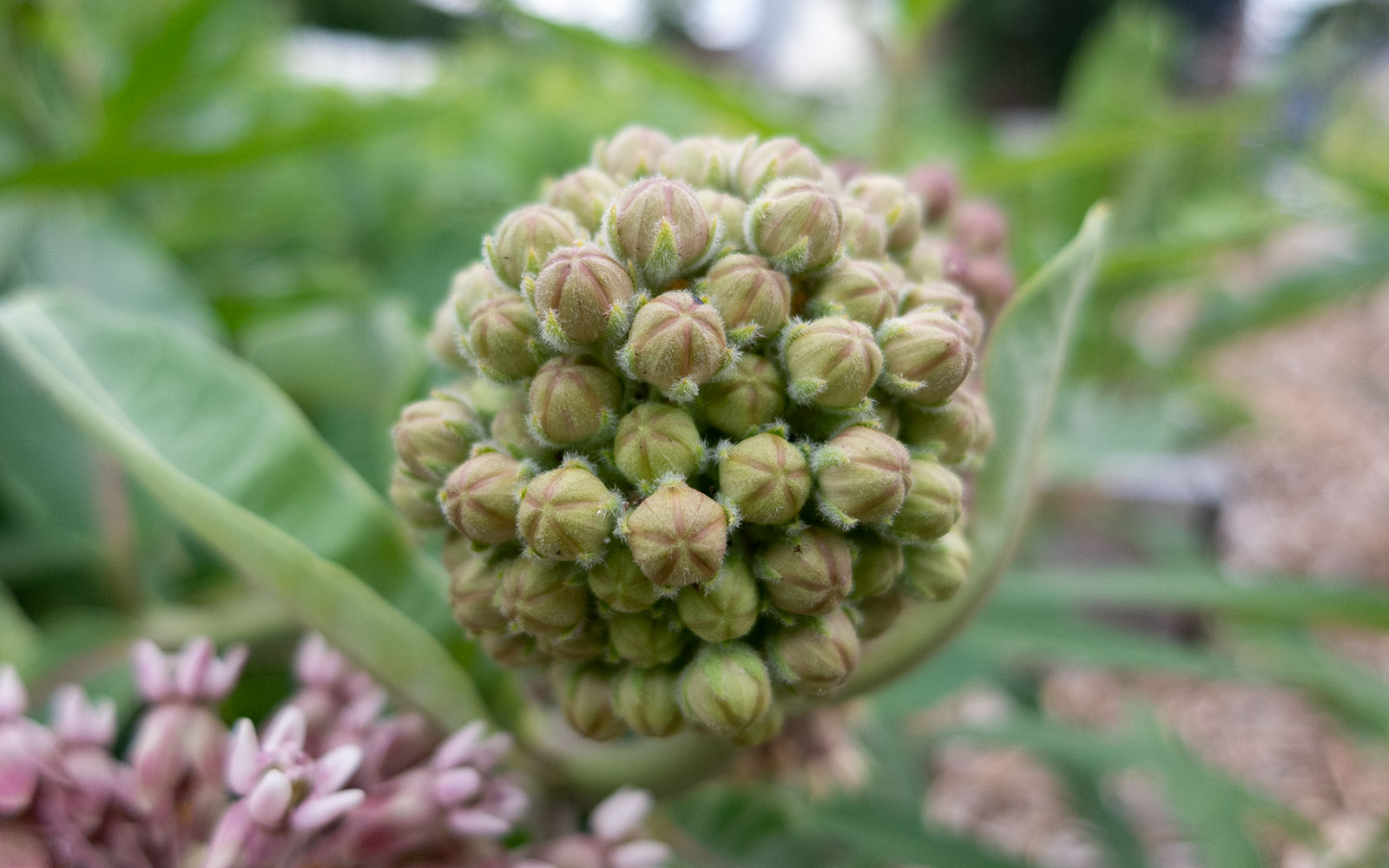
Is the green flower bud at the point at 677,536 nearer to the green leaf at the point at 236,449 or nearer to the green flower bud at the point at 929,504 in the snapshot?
the green flower bud at the point at 929,504

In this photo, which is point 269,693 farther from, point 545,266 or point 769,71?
point 769,71

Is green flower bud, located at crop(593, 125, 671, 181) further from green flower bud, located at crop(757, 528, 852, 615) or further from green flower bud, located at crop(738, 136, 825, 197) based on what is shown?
green flower bud, located at crop(757, 528, 852, 615)

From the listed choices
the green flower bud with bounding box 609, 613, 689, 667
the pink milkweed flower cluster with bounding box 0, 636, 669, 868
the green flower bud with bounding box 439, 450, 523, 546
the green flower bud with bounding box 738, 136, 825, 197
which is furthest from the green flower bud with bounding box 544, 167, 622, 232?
the pink milkweed flower cluster with bounding box 0, 636, 669, 868

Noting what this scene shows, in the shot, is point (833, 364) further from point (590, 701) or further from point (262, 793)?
point (262, 793)

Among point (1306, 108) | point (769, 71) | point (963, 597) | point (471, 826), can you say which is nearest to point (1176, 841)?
point (963, 597)

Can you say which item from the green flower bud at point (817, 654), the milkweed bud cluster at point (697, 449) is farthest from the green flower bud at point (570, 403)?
the green flower bud at point (817, 654)

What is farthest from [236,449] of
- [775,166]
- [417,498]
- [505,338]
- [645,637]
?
[775,166]
